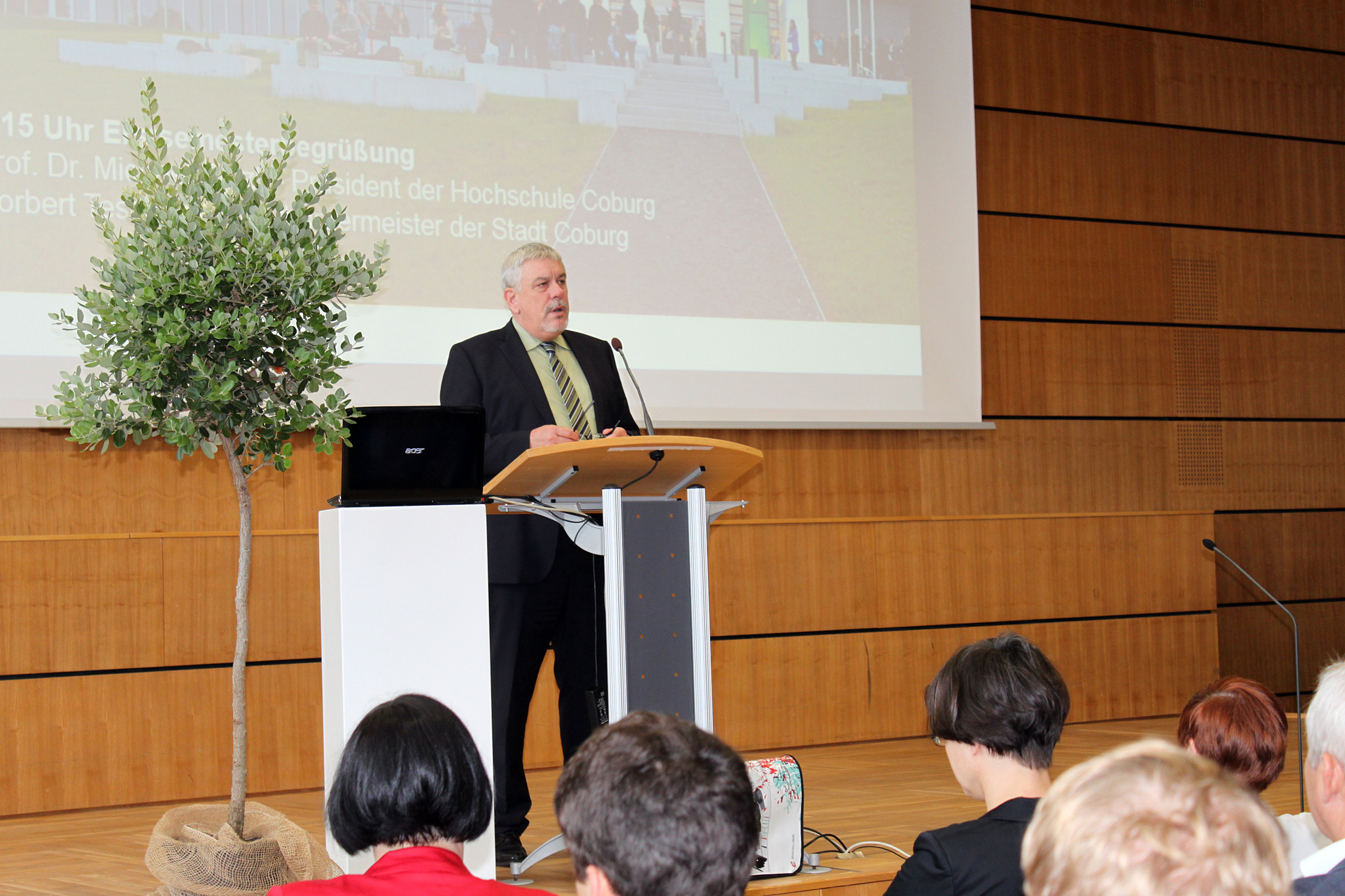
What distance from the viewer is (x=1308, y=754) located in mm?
1293

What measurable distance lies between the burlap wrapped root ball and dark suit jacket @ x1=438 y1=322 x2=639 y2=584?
2.48 feet

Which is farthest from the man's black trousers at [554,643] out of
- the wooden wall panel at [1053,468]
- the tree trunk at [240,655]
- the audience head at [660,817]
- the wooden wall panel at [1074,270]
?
the wooden wall panel at [1074,270]

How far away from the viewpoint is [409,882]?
1.20m

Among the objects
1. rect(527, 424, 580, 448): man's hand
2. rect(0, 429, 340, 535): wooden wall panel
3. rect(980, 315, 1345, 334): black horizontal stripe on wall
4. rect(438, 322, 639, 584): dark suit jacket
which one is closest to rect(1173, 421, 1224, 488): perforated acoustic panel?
rect(980, 315, 1345, 334): black horizontal stripe on wall

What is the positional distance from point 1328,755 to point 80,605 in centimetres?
400

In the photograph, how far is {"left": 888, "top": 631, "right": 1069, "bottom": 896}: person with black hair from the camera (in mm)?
1503

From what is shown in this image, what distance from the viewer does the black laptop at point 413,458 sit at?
2.51 metres

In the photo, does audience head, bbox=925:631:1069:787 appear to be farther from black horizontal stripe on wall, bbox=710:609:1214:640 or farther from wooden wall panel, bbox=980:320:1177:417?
wooden wall panel, bbox=980:320:1177:417

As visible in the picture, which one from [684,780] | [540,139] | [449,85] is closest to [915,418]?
[540,139]

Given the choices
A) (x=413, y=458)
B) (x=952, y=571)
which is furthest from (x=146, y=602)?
(x=952, y=571)

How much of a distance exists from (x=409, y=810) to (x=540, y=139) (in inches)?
158

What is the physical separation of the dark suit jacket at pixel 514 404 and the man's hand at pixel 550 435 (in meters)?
0.17

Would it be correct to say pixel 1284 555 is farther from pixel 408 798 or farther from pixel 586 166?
pixel 408 798

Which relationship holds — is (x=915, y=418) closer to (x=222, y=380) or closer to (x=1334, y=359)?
(x=1334, y=359)
